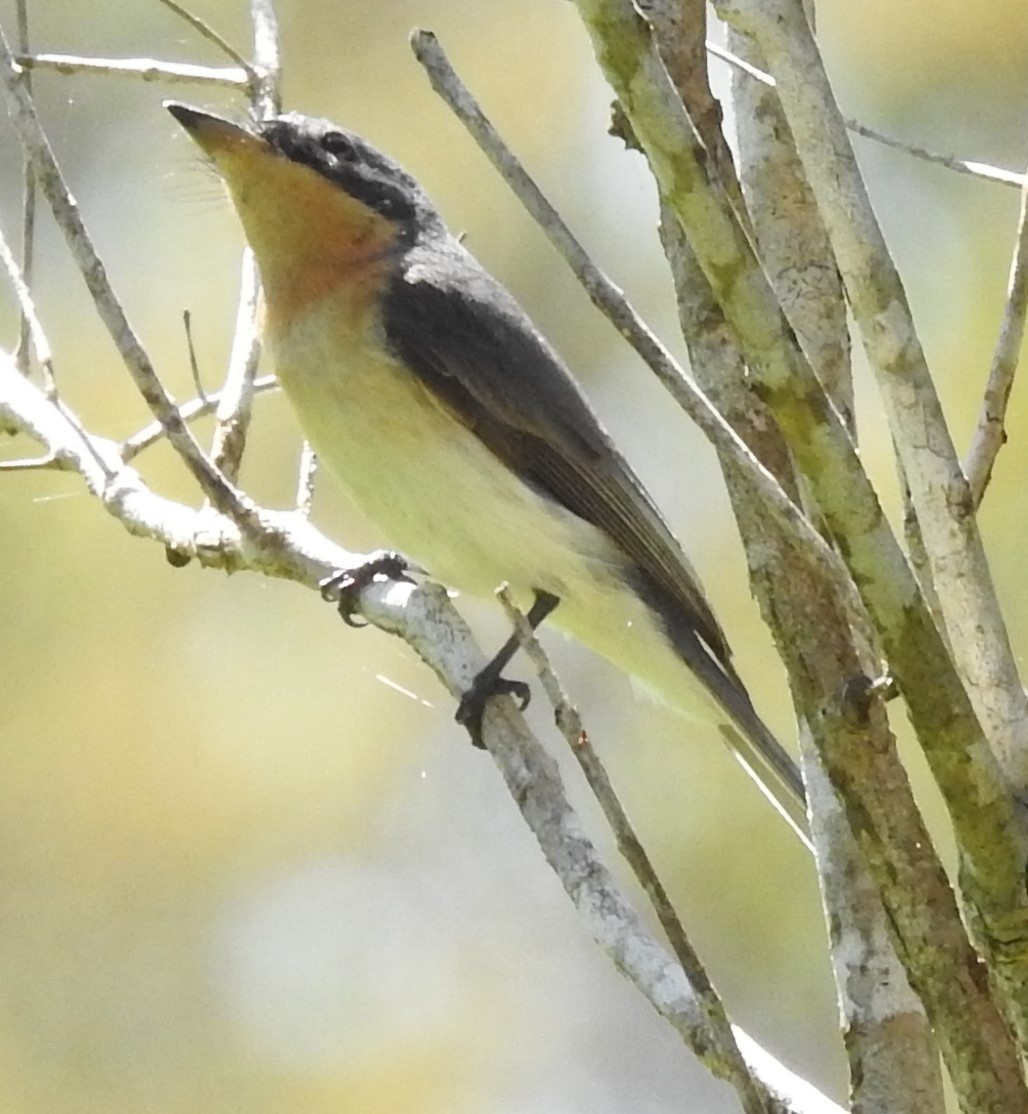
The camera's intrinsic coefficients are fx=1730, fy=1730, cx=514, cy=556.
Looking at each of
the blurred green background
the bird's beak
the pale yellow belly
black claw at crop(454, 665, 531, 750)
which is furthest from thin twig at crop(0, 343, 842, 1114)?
the blurred green background

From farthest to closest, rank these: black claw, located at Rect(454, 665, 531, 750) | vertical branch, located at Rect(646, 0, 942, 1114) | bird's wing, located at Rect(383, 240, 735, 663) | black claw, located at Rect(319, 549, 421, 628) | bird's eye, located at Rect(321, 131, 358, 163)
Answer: bird's eye, located at Rect(321, 131, 358, 163) < bird's wing, located at Rect(383, 240, 735, 663) < black claw, located at Rect(319, 549, 421, 628) < black claw, located at Rect(454, 665, 531, 750) < vertical branch, located at Rect(646, 0, 942, 1114)

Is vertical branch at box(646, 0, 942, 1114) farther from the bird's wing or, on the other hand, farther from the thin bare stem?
the thin bare stem

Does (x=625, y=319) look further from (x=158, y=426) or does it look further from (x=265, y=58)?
(x=265, y=58)

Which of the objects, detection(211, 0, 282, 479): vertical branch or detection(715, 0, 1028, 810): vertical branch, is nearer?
detection(715, 0, 1028, 810): vertical branch

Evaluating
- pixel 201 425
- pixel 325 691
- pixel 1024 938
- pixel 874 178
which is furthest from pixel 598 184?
pixel 1024 938

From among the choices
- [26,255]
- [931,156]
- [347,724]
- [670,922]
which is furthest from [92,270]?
[347,724]

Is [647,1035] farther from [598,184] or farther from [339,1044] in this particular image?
[598,184]

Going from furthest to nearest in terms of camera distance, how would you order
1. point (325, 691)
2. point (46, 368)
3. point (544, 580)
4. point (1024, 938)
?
point (325, 691) → point (544, 580) → point (46, 368) → point (1024, 938)

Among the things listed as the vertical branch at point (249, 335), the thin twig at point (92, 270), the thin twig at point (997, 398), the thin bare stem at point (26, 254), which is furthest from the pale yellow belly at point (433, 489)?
the thin twig at point (997, 398)
